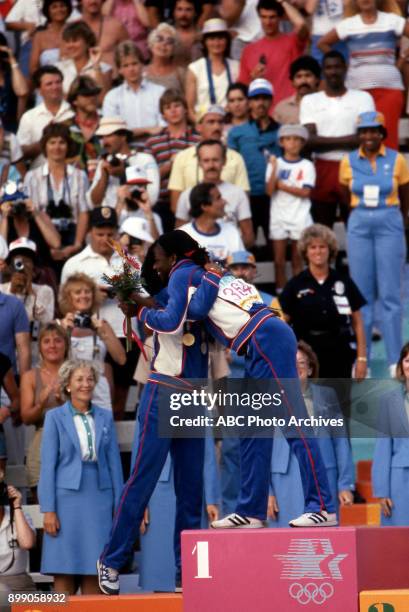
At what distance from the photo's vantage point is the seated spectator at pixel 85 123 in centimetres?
1449

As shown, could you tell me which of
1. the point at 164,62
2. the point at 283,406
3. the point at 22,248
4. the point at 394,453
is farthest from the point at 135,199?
the point at 283,406

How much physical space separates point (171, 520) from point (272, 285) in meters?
3.98

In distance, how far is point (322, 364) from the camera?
40.3 ft

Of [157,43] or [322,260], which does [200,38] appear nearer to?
[157,43]

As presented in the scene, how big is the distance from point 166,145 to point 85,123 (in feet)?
2.46

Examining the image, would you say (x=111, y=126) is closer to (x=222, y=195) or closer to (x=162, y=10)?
(x=222, y=195)

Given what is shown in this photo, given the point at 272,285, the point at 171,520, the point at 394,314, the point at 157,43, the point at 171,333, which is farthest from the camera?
the point at 157,43

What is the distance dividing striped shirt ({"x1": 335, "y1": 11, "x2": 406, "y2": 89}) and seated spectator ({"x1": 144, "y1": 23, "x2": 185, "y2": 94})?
65.5 inches

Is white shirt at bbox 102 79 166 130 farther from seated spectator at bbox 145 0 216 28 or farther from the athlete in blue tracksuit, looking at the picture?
the athlete in blue tracksuit

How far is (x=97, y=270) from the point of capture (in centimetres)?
1304

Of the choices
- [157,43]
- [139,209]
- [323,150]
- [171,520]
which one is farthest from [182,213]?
[171,520]

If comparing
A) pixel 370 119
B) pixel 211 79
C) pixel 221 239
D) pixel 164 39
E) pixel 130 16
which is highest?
pixel 130 16

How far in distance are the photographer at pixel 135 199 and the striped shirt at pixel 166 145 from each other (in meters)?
1.08

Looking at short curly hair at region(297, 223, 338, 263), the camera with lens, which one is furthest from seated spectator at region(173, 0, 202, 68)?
the camera with lens
